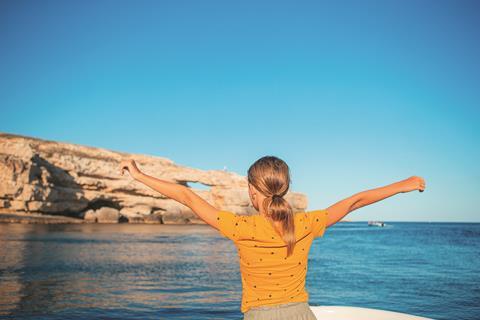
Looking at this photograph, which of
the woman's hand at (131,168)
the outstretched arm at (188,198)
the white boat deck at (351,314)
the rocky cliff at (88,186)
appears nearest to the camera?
the outstretched arm at (188,198)

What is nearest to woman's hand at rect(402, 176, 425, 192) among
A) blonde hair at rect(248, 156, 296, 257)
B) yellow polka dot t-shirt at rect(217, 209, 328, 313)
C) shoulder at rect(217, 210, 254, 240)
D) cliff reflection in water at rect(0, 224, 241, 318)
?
yellow polka dot t-shirt at rect(217, 209, 328, 313)

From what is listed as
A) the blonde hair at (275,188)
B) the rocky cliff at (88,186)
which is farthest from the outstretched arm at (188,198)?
the rocky cliff at (88,186)

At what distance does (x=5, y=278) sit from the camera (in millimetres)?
12492

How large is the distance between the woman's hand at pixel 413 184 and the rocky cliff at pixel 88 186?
4882 centimetres

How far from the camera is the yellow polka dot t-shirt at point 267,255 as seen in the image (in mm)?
2160

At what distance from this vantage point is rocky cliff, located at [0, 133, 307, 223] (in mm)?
44969

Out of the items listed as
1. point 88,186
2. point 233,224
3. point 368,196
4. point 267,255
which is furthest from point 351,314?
point 88,186

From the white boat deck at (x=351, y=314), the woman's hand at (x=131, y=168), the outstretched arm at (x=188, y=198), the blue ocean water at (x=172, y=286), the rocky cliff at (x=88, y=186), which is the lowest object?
the blue ocean water at (x=172, y=286)

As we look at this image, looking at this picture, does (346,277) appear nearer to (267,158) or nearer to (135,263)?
(135,263)

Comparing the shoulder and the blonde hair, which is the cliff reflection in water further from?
the blonde hair

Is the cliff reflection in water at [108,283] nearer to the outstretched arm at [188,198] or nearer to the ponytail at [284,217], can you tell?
the outstretched arm at [188,198]

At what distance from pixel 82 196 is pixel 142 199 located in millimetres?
10240

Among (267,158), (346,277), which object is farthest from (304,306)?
(346,277)

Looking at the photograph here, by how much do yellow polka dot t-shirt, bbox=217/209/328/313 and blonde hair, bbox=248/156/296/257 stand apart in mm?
56
